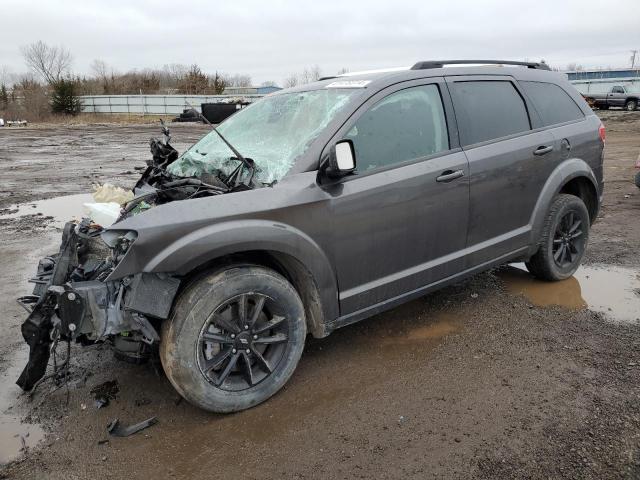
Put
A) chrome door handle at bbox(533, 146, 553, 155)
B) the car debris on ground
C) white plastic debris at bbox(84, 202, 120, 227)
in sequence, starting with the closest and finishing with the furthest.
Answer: the car debris on ground
white plastic debris at bbox(84, 202, 120, 227)
chrome door handle at bbox(533, 146, 553, 155)

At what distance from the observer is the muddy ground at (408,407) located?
103 inches

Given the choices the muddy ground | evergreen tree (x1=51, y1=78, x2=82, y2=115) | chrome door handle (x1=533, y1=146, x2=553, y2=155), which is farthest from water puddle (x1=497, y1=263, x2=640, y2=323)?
evergreen tree (x1=51, y1=78, x2=82, y2=115)

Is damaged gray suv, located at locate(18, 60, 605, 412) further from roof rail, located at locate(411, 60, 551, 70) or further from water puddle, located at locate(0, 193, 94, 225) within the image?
water puddle, located at locate(0, 193, 94, 225)

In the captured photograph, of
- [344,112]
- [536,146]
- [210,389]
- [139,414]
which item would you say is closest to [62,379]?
[139,414]

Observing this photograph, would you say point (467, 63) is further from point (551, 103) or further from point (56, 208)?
point (56, 208)

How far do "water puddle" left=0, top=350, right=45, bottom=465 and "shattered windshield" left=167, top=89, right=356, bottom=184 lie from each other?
5.93 feet

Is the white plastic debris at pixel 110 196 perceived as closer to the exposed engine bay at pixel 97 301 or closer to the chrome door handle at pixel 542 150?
the exposed engine bay at pixel 97 301

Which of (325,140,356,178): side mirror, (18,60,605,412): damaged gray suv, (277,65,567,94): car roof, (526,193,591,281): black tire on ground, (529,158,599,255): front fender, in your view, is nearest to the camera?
(18,60,605,412): damaged gray suv

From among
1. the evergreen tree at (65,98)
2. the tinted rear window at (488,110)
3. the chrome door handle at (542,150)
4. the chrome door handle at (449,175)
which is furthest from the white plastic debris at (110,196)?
the evergreen tree at (65,98)

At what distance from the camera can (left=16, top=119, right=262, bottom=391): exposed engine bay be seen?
8.84 ft

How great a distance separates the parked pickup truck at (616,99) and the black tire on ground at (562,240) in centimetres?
2928

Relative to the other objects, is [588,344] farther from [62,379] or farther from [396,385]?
[62,379]

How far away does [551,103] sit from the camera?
4.62 metres

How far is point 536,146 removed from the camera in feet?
14.0
